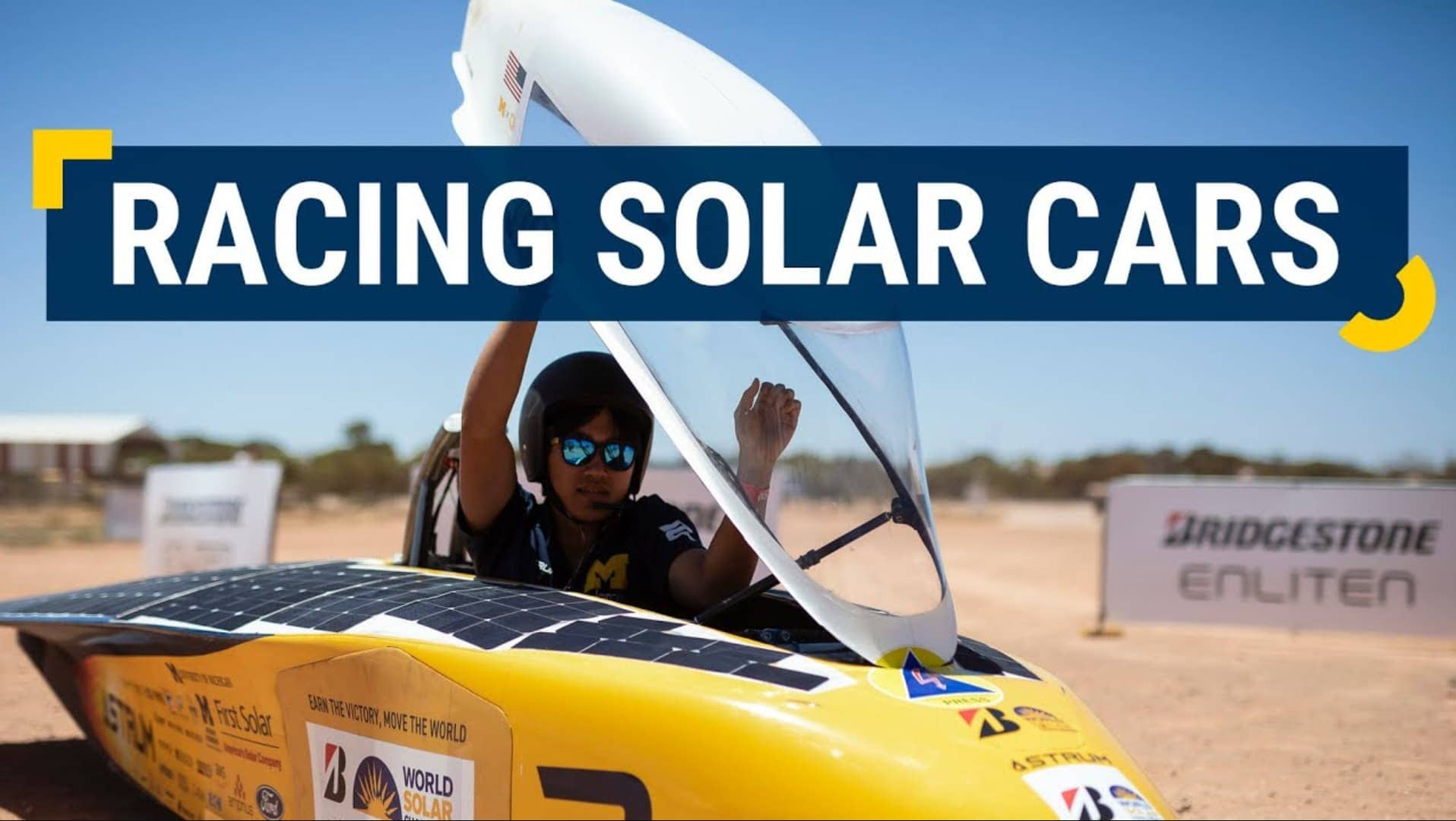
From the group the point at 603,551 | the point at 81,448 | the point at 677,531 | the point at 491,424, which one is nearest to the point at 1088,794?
the point at 677,531

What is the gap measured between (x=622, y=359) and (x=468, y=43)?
223cm

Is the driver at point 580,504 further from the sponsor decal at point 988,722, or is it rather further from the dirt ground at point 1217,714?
the sponsor decal at point 988,722

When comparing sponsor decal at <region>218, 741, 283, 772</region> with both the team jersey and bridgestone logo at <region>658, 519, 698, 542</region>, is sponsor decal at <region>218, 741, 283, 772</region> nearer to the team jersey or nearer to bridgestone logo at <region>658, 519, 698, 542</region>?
the team jersey

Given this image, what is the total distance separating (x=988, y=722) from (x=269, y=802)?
2377 millimetres

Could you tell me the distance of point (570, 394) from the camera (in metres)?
3.98

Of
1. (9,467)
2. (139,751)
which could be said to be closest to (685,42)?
(139,751)

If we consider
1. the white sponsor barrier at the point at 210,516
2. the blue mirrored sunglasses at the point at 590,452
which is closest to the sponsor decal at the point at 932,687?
the blue mirrored sunglasses at the point at 590,452

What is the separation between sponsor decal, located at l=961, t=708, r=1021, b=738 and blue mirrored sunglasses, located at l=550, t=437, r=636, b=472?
159cm

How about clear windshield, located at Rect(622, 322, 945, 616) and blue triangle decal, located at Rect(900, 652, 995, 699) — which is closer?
blue triangle decal, located at Rect(900, 652, 995, 699)

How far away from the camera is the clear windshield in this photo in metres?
3.32

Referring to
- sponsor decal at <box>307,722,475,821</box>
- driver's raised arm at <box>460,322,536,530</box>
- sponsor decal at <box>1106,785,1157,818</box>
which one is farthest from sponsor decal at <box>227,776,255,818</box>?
sponsor decal at <box>1106,785,1157,818</box>

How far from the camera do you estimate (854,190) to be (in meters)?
3.74

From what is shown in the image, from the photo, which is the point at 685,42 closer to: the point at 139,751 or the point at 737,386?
the point at 737,386

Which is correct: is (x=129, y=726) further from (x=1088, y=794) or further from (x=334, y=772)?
(x=1088, y=794)
